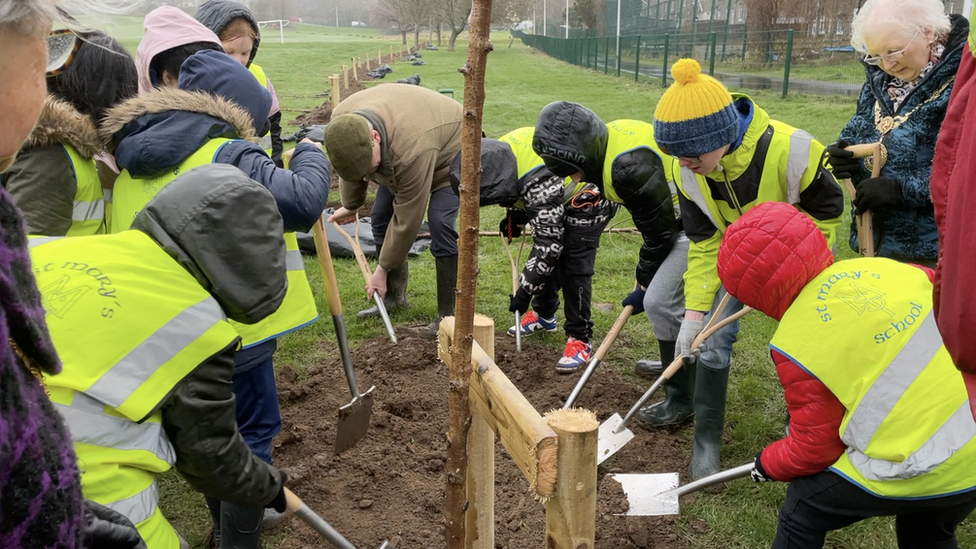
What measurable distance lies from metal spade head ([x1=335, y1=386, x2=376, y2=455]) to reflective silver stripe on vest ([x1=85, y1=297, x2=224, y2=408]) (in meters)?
1.90

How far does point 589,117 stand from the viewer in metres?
3.47

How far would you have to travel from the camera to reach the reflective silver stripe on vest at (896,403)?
177 centimetres

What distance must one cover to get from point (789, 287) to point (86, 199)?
2425 millimetres

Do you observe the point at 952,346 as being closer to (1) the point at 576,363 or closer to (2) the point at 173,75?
(2) the point at 173,75

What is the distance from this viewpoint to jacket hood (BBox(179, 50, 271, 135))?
2.64 metres

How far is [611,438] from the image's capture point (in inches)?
135

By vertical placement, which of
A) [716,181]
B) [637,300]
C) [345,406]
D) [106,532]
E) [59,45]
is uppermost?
[59,45]

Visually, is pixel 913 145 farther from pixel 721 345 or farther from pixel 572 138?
pixel 572 138

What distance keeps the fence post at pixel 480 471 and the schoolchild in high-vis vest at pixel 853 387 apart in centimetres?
73

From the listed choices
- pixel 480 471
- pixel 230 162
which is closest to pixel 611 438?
pixel 480 471

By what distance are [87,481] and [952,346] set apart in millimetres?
1559

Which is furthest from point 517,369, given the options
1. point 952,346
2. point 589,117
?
point 952,346

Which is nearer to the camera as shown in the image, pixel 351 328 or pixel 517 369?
pixel 517 369

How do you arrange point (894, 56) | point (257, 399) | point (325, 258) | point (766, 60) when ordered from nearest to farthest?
1. point (257, 399)
2. point (894, 56)
3. point (325, 258)
4. point (766, 60)
